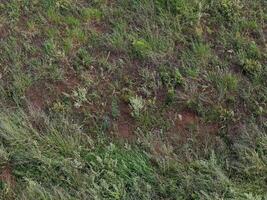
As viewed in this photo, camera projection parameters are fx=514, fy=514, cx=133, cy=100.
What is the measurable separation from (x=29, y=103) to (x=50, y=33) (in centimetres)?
126

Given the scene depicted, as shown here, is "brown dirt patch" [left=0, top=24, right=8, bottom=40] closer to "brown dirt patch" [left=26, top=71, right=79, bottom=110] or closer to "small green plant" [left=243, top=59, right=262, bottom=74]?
"brown dirt patch" [left=26, top=71, right=79, bottom=110]

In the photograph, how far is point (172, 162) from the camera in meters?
5.65

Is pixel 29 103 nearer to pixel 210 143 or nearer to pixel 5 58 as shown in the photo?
pixel 5 58

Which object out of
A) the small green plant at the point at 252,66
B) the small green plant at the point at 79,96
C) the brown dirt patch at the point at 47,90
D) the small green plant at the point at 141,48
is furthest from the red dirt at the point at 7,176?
the small green plant at the point at 252,66

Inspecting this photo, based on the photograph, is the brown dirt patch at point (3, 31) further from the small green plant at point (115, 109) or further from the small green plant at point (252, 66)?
the small green plant at point (252, 66)

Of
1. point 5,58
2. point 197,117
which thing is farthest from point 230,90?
point 5,58

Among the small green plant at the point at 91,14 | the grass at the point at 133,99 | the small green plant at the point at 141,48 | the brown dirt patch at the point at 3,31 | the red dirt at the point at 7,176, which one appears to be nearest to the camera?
the grass at the point at 133,99

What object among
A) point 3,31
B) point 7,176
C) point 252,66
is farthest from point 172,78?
point 3,31

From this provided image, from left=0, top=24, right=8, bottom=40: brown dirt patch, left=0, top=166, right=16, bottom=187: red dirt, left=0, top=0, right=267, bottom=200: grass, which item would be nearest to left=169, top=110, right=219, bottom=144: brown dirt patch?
left=0, top=0, right=267, bottom=200: grass

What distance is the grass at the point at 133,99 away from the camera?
5.58 m

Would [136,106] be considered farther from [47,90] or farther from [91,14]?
[91,14]

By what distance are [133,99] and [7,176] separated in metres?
1.73

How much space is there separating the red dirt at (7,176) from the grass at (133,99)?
0.01 meters

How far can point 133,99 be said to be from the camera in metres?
6.27
